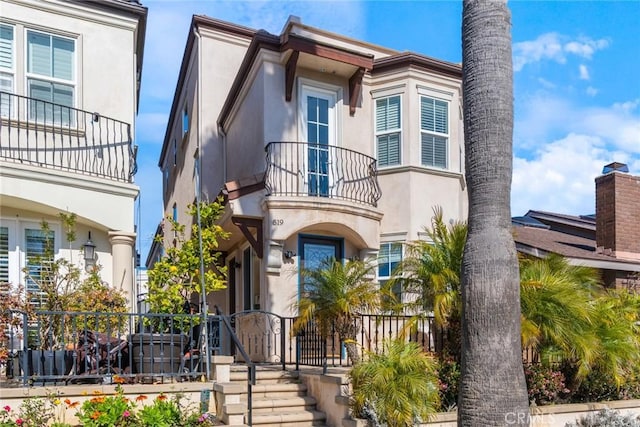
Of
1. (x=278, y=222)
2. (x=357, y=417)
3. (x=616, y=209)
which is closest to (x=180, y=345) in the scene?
(x=357, y=417)

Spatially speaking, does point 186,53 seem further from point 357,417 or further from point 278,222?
point 357,417

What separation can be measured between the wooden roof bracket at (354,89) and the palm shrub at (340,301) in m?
5.44

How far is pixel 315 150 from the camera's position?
13578mm

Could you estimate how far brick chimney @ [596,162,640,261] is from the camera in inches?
603

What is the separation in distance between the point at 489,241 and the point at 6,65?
9426mm

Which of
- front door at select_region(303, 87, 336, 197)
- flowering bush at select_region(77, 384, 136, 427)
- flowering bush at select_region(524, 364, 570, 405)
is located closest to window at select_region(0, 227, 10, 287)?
flowering bush at select_region(77, 384, 136, 427)

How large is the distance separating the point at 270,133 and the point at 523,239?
7472 mm

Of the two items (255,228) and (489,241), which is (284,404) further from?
(489,241)

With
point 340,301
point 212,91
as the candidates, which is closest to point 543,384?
point 340,301

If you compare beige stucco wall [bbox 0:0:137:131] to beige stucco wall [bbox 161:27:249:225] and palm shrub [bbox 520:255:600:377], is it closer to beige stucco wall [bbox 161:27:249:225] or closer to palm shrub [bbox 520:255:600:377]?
beige stucco wall [bbox 161:27:249:225]

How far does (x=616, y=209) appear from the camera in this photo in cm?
1534

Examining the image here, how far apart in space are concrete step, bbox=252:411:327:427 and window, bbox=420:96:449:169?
24.5 ft

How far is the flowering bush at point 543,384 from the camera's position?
9797mm

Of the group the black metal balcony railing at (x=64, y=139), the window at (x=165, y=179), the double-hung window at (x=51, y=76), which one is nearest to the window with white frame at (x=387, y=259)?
the black metal balcony railing at (x=64, y=139)
